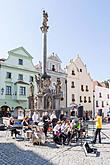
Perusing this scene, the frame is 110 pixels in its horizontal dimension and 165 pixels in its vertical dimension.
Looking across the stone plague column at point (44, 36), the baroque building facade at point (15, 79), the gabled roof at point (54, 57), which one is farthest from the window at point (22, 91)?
the stone plague column at point (44, 36)

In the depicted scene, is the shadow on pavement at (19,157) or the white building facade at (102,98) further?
the white building facade at (102,98)

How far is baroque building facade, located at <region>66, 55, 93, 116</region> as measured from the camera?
4672 centimetres

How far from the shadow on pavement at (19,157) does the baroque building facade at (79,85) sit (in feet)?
116

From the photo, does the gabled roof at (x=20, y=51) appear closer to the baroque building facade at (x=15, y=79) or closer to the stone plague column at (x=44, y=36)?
the baroque building facade at (x=15, y=79)

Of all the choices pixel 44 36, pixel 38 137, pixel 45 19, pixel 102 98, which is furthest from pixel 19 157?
pixel 102 98

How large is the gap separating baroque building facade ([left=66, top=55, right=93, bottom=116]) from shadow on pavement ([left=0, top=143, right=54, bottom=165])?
35263mm

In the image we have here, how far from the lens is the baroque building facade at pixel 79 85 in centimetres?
4672

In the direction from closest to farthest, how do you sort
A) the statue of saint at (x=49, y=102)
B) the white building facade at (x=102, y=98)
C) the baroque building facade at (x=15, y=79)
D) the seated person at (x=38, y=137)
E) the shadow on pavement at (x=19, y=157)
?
the shadow on pavement at (x=19, y=157) < the seated person at (x=38, y=137) < the statue of saint at (x=49, y=102) < the baroque building facade at (x=15, y=79) < the white building facade at (x=102, y=98)

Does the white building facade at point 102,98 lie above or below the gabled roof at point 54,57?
below

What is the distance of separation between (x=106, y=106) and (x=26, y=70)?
22.3m

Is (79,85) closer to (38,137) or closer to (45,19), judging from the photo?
(45,19)

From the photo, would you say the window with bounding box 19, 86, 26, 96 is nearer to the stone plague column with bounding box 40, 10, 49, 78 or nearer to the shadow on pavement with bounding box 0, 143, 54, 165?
the stone plague column with bounding box 40, 10, 49, 78

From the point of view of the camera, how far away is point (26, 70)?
41.0m

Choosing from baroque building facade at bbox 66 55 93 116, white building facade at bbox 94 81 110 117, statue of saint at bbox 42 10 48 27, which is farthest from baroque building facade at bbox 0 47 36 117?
white building facade at bbox 94 81 110 117
